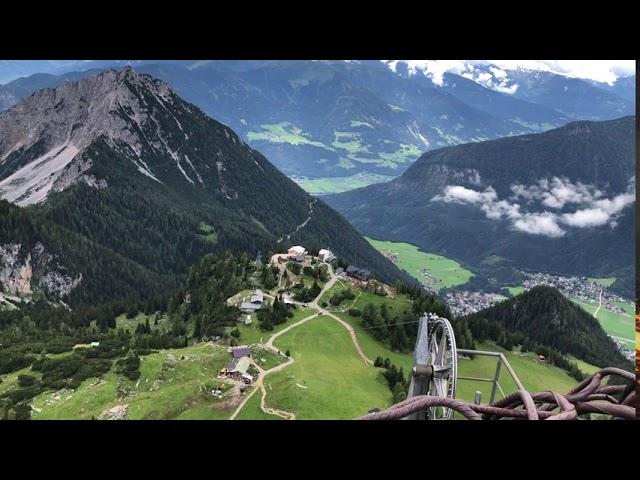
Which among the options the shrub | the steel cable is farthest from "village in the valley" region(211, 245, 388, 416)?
the steel cable

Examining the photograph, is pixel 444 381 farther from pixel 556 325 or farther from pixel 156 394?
pixel 556 325

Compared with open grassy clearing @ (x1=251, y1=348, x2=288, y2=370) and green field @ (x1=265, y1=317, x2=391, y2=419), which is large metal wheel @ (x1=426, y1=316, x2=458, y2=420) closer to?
green field @ (x1=265, y1=317, x2=391, y2=419)

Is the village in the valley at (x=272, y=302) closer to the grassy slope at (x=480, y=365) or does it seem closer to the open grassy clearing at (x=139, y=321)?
the grassy slope at (x=480, y=365)

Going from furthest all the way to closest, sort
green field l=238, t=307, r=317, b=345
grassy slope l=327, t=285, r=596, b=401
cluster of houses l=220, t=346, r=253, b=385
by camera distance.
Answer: grassy slope l=327, t=285, r=596, b=401 → green field l=238, t=307, r=317, b=345 → cluster of houses l=220, t=346, r=253, b=385

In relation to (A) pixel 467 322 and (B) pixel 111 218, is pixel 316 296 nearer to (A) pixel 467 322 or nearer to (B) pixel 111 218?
(A) pixel 467 322

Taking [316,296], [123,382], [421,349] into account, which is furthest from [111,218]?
[421,349]
